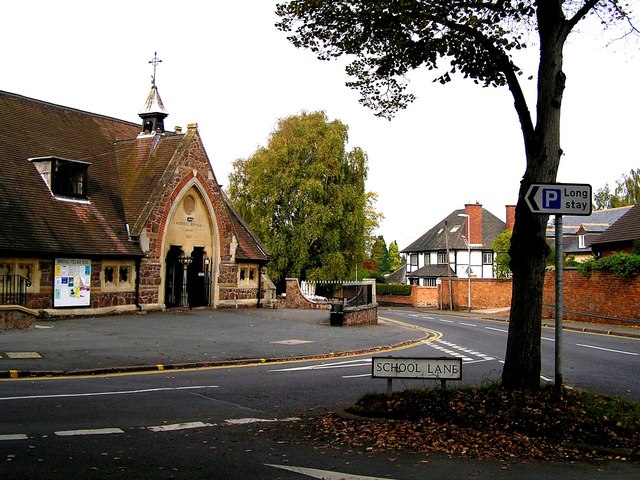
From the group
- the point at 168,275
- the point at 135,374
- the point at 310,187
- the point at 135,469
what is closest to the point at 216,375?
the point at 135,374

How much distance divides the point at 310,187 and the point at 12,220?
86.7ft

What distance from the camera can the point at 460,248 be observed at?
73938mm

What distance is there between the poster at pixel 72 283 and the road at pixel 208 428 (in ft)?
42.9

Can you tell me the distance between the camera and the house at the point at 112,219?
25672 mm

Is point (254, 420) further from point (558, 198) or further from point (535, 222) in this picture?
point (558, 198)

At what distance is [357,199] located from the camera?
51.0 m

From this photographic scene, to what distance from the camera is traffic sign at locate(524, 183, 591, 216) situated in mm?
8891

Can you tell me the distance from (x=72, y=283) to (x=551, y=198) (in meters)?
22.0

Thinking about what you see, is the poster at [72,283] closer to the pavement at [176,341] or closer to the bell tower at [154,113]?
the pavement at [176,341]

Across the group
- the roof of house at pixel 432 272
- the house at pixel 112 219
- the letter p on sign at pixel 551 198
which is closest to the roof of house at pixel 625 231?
the house at pixel 112 219

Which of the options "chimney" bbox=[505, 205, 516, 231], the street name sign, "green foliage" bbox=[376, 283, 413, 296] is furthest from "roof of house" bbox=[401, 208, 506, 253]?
the street name sign

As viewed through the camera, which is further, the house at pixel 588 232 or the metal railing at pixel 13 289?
the house at pixel 588 232

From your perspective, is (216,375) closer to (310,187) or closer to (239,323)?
(239,323)

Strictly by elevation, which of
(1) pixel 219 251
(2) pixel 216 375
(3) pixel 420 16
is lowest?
(2) pixel 216 375
